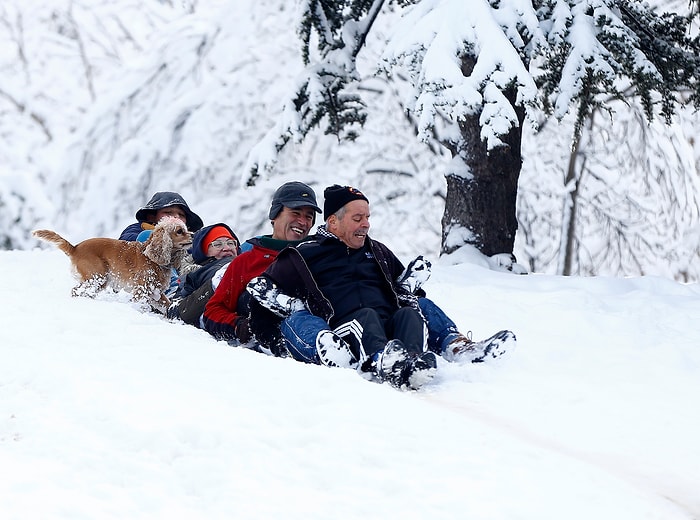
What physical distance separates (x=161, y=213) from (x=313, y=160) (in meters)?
8.16

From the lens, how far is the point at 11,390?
12.2 ft

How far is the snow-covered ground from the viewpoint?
2.77 meters

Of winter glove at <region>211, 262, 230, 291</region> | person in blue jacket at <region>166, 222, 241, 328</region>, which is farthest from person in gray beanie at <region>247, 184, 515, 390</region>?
person in blue jacket at <region>166, 222, 241, 328</region>

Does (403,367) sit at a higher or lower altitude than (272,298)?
lower

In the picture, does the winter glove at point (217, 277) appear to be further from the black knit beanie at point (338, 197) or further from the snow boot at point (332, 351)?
the snow boot at point (332, 351)

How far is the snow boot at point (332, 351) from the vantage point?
459 centimetres

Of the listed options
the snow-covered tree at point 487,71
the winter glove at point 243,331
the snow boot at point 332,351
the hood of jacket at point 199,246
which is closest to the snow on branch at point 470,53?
the snow-covered tree at point 487,71

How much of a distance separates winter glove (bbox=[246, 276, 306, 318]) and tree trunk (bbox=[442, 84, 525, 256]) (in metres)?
4.76

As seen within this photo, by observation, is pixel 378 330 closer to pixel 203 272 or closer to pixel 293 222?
pixel 293 222

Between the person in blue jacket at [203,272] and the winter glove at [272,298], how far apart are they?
93cm

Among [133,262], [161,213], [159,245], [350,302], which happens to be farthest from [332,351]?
[161,213]

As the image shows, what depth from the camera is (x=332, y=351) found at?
459cm

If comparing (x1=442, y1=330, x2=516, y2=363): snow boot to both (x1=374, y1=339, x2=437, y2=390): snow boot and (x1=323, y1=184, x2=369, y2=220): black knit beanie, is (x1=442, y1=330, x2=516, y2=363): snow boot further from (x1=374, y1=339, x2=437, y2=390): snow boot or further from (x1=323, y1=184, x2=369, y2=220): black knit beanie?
(x1=323, y1=184, x2=369, y2=220): black knit beanie

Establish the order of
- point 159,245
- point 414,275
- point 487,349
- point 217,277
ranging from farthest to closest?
point 159,245, point 217,277, point 414,275, point 487,349
